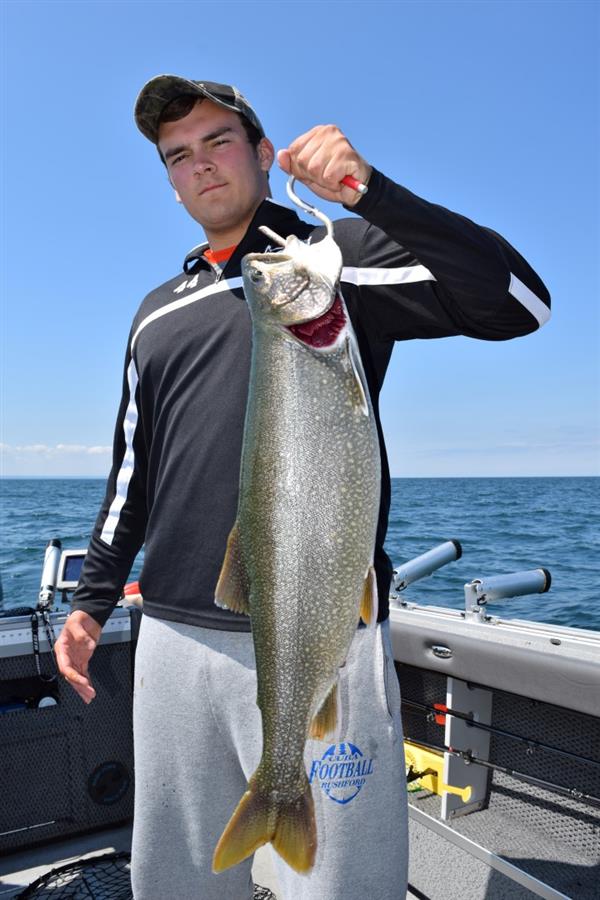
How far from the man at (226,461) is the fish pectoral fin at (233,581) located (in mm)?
246

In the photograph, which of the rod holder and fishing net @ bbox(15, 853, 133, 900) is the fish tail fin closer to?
fishing net @ bbox(15, 853, 133, 900)

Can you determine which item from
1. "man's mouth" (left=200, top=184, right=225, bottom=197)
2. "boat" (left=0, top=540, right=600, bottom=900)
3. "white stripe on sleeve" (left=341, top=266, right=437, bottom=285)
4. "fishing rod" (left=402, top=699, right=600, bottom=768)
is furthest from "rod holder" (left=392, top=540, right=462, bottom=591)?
"man's mouth" (left=200, top=184, right=225, bottom=197)

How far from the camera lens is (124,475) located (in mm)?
2746

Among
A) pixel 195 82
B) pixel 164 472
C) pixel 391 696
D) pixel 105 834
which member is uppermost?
pixel 195 82

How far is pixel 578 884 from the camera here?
354 centimetres

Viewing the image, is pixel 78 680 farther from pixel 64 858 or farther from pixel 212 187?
pixel 64 858

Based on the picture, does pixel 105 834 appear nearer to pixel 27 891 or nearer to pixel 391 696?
pixel 27 891

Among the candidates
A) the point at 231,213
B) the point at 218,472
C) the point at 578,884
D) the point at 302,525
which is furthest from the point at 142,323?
the point at 578,884

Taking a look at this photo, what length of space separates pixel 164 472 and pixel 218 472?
236 millimetres

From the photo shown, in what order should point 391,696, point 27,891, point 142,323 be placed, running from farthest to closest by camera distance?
point 27,891, point 142,323, point 391,696

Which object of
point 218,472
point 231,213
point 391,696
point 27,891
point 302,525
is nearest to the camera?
point 302,525

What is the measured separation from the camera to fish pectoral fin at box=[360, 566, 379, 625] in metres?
1.79

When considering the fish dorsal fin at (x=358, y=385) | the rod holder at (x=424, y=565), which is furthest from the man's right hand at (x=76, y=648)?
the rod holder at (x=424, y=565)

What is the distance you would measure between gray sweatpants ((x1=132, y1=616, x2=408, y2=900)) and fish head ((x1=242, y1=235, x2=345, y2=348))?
2.95 feet
